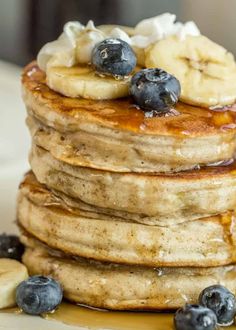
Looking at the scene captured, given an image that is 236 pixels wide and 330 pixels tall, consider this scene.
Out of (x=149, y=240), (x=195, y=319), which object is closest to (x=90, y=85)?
(x=149, y=240)

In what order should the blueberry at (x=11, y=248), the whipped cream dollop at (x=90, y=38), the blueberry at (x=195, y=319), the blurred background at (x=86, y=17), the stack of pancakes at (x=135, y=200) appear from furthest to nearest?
1. the blurred background at (x=86, y=17)
2. the blueberry at (x=11, y=248)
3. the whipped cream dollop at (x=90, y=38)
4. the stack of pancakes at (x=135, y=200)
5. the blueberry at (x=195, y=319)

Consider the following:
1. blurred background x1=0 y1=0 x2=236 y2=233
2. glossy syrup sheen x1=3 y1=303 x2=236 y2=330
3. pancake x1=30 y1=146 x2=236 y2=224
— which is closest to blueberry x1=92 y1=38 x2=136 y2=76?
pancake x1=30 y1=146 x2=236 y2=224

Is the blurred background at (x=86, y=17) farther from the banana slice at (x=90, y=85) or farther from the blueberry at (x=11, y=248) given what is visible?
the banana slice at (x=90, y=85)

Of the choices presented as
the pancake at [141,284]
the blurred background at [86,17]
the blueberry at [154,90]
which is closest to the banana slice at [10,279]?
the pancake at [141,284]

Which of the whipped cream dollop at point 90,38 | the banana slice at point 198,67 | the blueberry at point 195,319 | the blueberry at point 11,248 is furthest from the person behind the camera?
the blueberry at point 11,248

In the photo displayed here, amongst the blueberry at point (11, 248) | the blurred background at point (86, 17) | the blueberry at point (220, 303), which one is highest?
the blueberry at point (220, 303)

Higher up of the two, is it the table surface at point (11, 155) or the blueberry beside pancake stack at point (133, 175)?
the blueberry beside pancake stack at point (133, 175)

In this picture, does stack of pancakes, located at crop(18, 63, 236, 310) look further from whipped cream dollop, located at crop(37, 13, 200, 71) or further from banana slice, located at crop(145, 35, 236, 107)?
whipped cream dollop, located at crop(37, 13, 200, 71)
